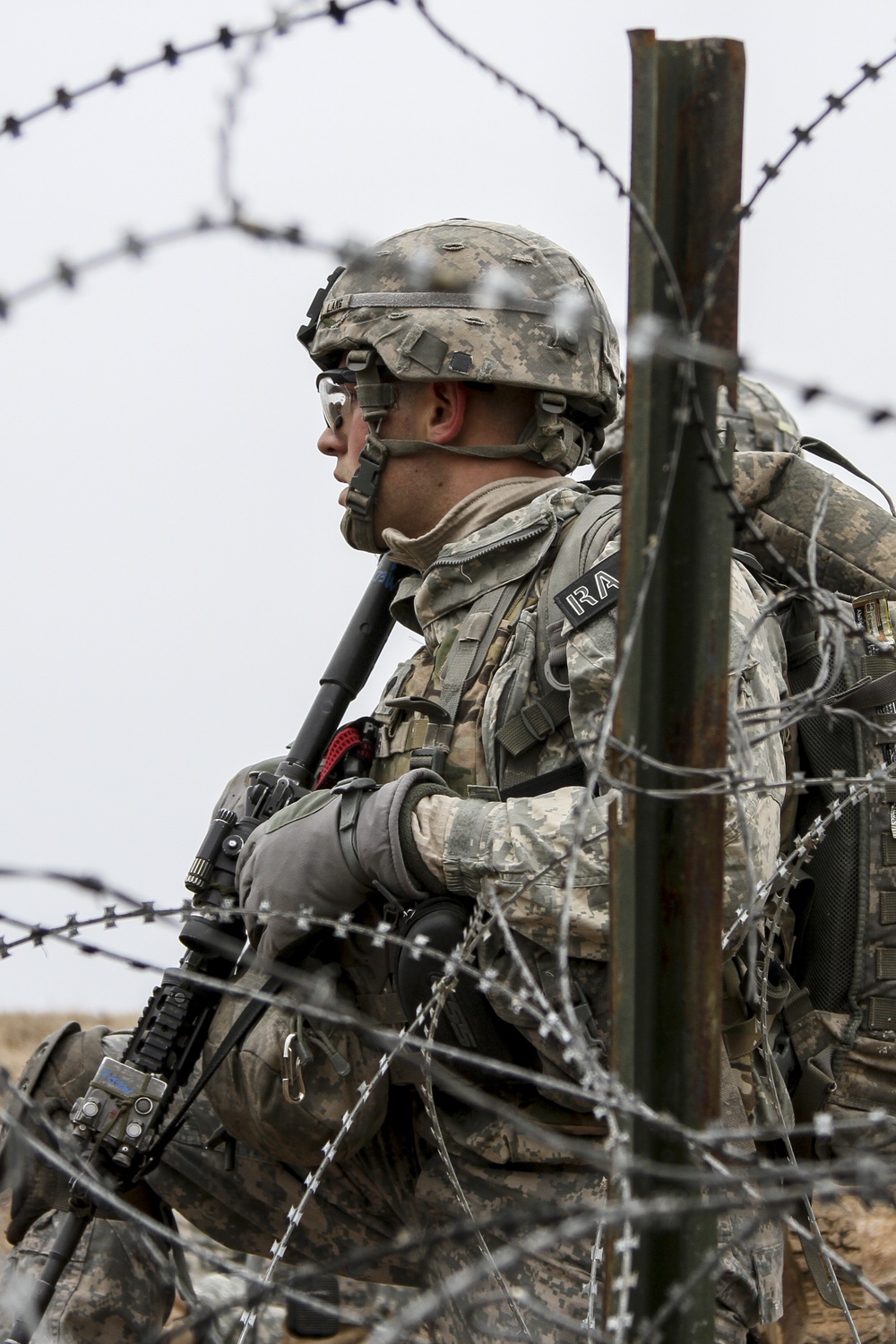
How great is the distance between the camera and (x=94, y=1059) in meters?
3.62

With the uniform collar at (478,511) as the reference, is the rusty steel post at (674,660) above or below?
below

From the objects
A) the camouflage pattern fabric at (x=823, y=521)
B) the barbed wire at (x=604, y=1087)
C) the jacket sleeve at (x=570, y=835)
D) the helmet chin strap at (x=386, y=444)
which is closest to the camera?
the barbed wire at (x=604, y=1087)

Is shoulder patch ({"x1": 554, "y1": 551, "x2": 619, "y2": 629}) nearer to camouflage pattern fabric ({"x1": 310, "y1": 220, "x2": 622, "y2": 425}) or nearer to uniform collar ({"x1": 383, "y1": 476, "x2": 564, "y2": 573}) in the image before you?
uniform collar ({"x1": 383, "y1": 476, "x2": 564, "y2": 573})

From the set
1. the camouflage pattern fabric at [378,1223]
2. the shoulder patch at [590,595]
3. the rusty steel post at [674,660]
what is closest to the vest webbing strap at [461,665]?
the shoulder patch at [590,595]

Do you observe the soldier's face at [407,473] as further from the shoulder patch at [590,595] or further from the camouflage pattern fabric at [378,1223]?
the camouflage pattern fabric at [378,1223]

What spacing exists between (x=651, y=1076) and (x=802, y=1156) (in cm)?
232

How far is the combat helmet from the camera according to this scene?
3.50 meters

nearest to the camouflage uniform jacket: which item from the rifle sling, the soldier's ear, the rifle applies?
the soldier's ear

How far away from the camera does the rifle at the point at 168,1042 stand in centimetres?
325

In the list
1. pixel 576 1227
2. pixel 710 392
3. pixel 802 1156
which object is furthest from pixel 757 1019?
pixel 576 1227

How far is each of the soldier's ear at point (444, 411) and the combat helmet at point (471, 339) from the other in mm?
35

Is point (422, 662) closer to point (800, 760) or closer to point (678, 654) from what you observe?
point (800, 760)

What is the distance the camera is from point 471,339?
11.5ft

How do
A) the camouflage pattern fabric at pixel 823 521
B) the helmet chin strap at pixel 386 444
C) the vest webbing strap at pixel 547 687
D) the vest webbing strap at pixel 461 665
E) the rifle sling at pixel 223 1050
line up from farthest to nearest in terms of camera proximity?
the helmet chin strap at pixel 386 444 < the camouflage pattern fabric at pixel 823 521 < the rifle sling at pixel 223 1050 < the vest webbing strap at pixel 461 665 < the vest webbing strap at pixel 547 687
